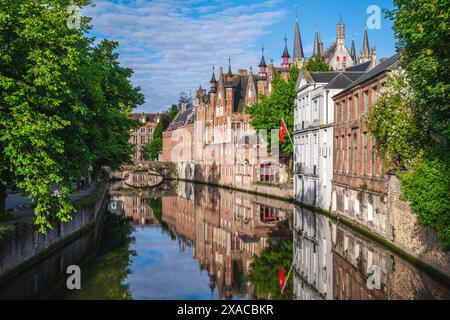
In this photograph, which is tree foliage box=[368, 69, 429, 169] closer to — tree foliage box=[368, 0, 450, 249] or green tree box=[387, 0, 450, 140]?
tree foliage box=[368, 0, 450, 249]

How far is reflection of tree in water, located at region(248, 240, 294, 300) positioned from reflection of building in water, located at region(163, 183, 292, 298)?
14.7 inches

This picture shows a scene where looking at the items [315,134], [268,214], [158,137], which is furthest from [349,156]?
[158,137]

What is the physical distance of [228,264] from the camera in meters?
22.4

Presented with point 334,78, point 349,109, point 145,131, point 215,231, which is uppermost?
point 145,131

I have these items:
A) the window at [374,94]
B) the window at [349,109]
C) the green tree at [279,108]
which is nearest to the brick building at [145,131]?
the green tree at [279,108]

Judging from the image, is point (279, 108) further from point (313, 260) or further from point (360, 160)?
point (313, 260)

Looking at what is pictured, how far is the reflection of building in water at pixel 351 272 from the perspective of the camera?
16047 millimetres

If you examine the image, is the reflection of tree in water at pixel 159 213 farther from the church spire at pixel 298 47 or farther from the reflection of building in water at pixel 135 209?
the church spire at pixel 298 47

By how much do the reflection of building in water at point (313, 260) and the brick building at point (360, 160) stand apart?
2.02 m

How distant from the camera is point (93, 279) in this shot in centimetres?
1853

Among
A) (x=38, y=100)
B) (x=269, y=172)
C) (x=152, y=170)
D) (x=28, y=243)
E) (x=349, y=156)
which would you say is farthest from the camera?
(x=152, y=170)

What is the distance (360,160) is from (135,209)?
22.0 meters

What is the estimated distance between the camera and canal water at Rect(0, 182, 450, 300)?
16.7 m
